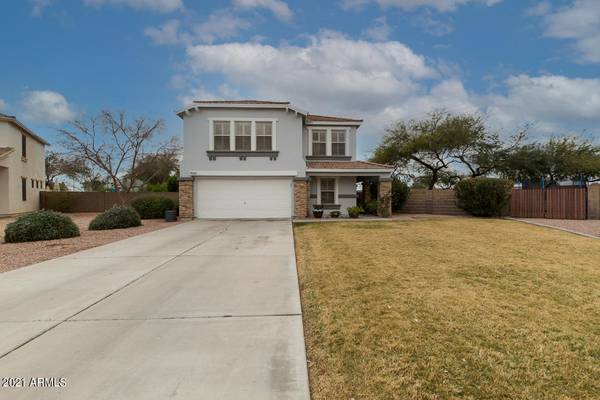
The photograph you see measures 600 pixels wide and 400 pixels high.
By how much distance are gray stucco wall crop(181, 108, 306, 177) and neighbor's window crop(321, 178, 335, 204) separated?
1.91 meters

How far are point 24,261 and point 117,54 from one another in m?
11.5

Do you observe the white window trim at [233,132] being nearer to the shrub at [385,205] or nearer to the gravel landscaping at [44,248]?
the shrub at [385,205]

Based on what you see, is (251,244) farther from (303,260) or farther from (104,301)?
(104,301)

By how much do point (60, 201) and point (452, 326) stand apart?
31.2m

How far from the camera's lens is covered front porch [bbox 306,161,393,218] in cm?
1845

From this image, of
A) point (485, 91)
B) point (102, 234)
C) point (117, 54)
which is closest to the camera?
point (102, 234)

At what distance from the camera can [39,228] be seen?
11133 millimetres

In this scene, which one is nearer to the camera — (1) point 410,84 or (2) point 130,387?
(2) point 130,387

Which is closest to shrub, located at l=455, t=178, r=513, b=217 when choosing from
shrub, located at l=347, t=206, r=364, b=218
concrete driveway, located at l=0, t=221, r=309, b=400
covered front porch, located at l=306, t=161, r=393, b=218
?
covered front porch, located at l=306, t=161, r=393, b=218

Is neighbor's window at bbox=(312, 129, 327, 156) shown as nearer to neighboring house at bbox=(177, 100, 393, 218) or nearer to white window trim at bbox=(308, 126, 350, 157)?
white window trim at bbox=(308, 126, 350, 157)

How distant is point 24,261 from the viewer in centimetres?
768

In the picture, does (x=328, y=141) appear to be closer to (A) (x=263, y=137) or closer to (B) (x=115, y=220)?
(A) (x=263, y=137)

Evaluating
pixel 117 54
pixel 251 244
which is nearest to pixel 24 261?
pixel 251 244

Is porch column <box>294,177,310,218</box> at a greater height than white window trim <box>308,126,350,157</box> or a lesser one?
lesser
